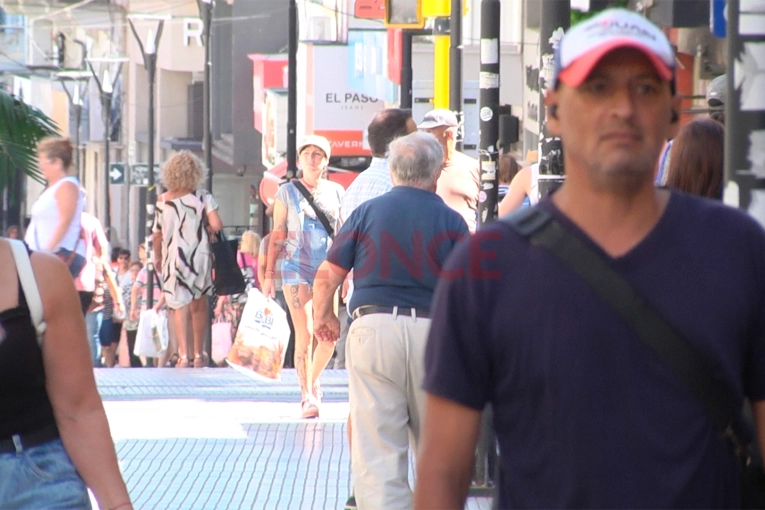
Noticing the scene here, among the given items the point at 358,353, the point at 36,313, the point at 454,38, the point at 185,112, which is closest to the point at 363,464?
the point at 358,353

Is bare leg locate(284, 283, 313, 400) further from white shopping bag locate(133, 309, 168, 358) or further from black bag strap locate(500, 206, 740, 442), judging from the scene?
white shopping bag locate(133, 309, 168, 358)

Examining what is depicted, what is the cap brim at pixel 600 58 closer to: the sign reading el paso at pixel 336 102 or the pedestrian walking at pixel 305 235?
the pedestrian walking at pixel 305 235

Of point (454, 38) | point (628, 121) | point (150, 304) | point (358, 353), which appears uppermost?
point (454, 38)

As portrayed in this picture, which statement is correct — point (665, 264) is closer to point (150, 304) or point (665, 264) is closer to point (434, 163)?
point (434, 163)

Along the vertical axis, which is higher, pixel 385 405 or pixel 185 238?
pixel 185 238

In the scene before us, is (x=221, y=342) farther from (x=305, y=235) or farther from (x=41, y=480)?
(x=41, y=480)

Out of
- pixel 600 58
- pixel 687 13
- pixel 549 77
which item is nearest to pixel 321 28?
pixel 687 13

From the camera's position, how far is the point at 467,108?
19719mm

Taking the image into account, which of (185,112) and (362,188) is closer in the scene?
(362,188)

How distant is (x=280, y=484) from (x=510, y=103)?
70.9ft

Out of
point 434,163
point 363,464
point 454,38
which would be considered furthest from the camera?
point 454,38

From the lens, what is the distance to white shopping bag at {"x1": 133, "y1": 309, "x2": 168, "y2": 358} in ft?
58.8

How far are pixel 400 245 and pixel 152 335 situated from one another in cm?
1209

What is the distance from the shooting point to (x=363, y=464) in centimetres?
630
